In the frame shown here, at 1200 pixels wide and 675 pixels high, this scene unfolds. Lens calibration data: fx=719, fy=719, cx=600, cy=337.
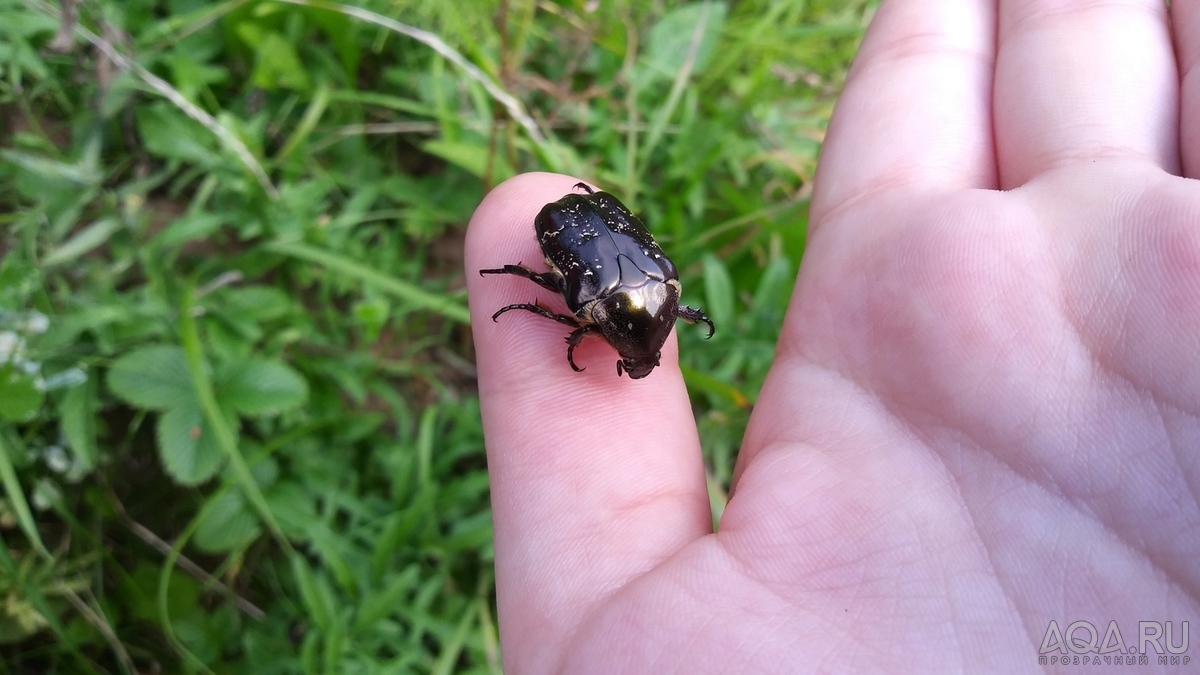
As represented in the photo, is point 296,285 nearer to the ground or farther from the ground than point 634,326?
nearer to the ground

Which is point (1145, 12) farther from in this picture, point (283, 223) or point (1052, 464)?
point (283, 223)

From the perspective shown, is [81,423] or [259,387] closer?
[81,423]

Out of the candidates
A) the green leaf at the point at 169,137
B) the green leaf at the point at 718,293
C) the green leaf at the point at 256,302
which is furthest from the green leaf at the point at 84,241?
the green leaf at the point at 718,293

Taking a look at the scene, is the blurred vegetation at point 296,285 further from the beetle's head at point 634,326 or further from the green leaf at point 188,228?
the beetle's head at point 634,326

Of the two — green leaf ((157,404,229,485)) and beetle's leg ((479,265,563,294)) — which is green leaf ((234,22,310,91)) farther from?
beetle's leg ((479,265,563,294))

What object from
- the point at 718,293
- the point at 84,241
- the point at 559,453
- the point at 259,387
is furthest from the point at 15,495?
the point at 718,293

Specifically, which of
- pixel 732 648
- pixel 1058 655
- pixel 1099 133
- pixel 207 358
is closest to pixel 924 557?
pixel 1058 655

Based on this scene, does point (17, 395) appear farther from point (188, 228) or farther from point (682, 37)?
point (682, 37)
